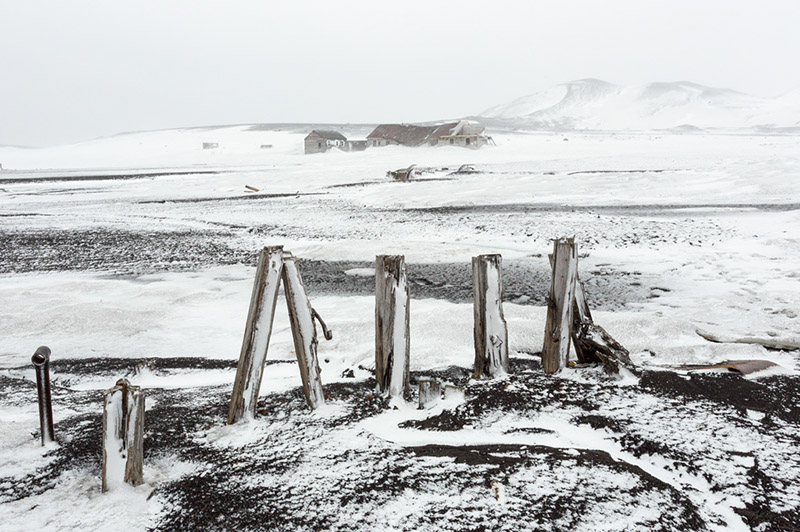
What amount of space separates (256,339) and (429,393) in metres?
1.42

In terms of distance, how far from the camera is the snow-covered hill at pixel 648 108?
95225mm

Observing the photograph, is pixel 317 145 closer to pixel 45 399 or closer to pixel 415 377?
pixel 415 377

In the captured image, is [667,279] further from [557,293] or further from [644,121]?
[644,121]

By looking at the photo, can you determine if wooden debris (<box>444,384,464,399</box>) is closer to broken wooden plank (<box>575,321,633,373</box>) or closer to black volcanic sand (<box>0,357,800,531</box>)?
black volcanic sand (<box>0,357,800,531</box>)

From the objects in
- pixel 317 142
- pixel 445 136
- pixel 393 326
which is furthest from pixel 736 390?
pixel 317 142

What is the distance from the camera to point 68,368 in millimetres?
5406

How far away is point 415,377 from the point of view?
194 inches

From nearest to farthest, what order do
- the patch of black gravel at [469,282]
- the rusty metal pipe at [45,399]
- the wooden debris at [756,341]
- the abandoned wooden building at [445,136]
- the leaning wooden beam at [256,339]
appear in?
1. the rusty metal pipe at [45,399]
2. the leaning wooden beam at [256,339]
3. the wooden debris at [756,341]
4. the patch of black gravel at [469,282]
5. the abandoned wooden building at [445,136]

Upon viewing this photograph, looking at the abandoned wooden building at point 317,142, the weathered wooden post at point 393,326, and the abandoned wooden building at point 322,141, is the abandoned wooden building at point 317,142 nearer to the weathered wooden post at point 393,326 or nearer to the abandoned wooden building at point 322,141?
the abandoned wooden building at point 322,141

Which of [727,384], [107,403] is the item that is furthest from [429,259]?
[107,403]

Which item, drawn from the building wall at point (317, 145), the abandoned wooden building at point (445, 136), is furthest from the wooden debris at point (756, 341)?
the building wall at point (317, 145)

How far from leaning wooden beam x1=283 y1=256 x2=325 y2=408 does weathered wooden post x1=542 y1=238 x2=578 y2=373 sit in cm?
209

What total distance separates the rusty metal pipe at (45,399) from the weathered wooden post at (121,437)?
0.68m

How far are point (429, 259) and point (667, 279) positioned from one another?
4149 mm
